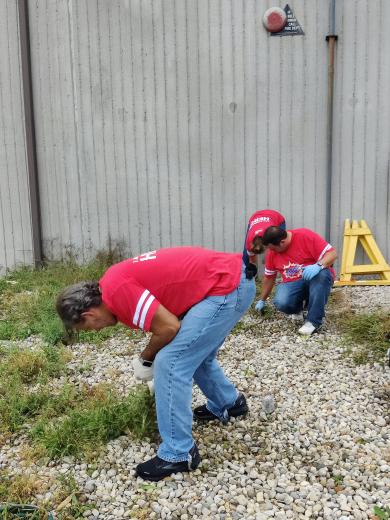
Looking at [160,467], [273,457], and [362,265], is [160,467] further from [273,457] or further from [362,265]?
[362,265]

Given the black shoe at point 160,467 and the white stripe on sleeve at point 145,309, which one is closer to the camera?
the white stripe on sleeve at point 145,309

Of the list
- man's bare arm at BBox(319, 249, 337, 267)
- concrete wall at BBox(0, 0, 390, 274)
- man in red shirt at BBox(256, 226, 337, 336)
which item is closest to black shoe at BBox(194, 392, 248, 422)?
man in red shirt at BBox(256, 226, 337, 336)

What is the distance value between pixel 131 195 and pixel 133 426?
13.7 ft

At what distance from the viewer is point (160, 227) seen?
700 centimetres

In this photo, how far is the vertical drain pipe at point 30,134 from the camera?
6.76m

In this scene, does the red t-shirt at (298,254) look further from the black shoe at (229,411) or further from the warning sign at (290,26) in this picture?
the warning sign at (290,26)

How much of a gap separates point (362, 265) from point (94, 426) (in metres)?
4.37

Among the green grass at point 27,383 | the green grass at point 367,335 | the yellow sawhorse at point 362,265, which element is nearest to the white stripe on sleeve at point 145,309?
the green grass at point 27,383

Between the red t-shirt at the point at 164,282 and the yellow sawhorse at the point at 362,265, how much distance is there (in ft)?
12.6

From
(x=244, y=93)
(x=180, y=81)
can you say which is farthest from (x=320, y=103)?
(x=180, y=81)

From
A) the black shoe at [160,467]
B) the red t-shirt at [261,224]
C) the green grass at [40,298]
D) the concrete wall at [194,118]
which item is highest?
the concrete wall at [194,118]

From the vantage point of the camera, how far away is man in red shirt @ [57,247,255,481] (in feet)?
8.55

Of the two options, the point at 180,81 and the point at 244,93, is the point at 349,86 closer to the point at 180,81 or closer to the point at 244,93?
the point at 244,93

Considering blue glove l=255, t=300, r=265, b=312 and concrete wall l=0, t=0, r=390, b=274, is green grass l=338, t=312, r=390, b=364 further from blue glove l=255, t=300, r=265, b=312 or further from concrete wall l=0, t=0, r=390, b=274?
concrete wall l=0, t=0, r=390, b=274
